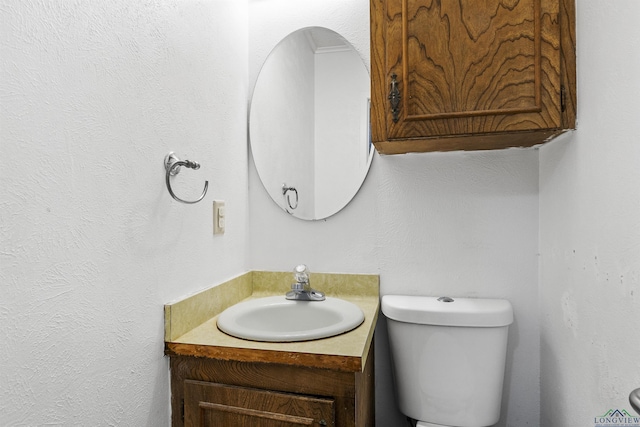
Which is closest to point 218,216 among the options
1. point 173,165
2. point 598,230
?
point 173,165

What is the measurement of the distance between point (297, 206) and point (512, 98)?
820mm

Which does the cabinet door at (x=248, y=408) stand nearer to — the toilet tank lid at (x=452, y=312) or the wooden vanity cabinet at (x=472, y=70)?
the toilet tank lid at (x=452, y=312)

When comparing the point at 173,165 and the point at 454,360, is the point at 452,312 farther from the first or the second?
the point at 173,165

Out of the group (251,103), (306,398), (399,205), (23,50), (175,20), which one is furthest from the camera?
(251,103)

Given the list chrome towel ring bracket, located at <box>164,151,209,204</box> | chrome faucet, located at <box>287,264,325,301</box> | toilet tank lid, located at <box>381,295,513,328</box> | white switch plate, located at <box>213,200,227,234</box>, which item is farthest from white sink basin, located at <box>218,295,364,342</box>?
chrome towel ring bracket, located at <box>164,151,209,204</box>

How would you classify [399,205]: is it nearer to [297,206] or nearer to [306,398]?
[297,206]

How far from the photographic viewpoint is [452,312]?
45.5 inches

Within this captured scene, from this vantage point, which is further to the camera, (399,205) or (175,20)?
(399,205)

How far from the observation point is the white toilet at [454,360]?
115 cm

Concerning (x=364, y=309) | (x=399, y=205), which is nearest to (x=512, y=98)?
(x=399, y=205)

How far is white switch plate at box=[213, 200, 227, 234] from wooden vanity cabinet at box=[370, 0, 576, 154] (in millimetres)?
553

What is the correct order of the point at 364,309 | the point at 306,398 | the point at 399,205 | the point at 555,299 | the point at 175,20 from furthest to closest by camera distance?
the point at 399,205 < the point at 364,309 < the point at 555,299 < the point at 175,20 < the point at 306,398

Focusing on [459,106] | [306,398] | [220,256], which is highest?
[459,106]

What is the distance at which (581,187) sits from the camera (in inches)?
Answer: 36.7
